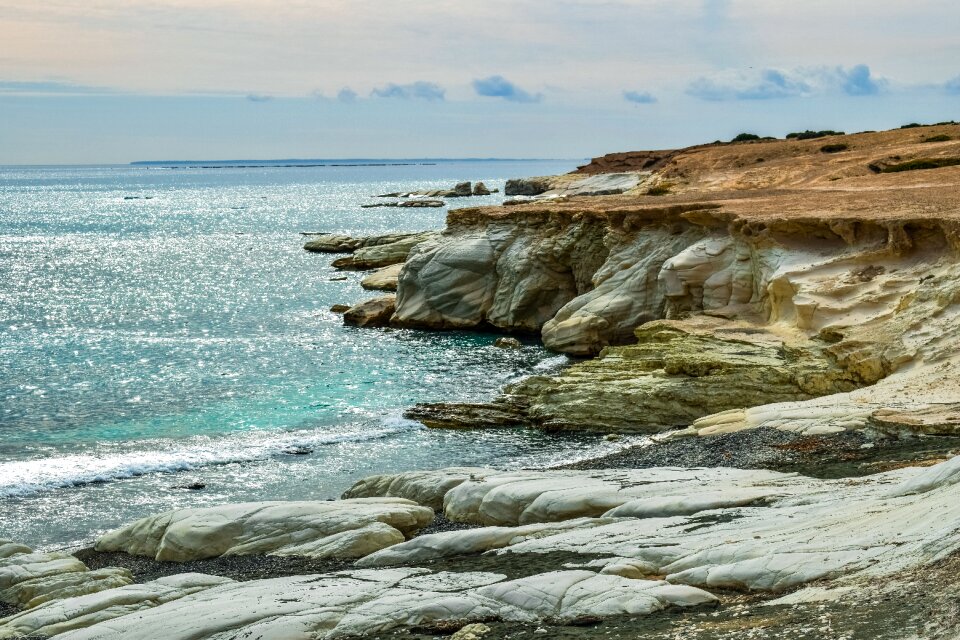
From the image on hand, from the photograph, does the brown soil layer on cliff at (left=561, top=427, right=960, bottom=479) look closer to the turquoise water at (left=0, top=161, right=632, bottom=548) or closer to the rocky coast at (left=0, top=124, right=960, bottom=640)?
the rocky coast at (left=0, top=124, right=960, bottom=640)

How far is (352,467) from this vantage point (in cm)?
3016

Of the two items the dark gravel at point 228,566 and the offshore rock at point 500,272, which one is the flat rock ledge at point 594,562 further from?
the offshore rock at point 500,272

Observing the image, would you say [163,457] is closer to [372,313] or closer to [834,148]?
[372,313]

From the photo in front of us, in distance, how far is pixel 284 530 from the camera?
20641 millimetres

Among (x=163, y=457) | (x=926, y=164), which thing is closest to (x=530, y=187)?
(x=926, y=164)

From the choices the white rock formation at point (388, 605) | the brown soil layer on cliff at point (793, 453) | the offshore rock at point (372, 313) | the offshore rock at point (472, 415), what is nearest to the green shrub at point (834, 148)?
the offshore rock at point (372, 313)

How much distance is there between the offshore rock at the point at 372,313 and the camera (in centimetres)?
5522

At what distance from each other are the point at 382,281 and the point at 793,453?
50.5m

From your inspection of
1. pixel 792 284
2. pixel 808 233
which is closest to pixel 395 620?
pixel 792 284

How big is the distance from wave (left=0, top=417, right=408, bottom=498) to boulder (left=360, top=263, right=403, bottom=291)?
3551 centimetres

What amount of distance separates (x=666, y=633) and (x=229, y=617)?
5855 millimetres

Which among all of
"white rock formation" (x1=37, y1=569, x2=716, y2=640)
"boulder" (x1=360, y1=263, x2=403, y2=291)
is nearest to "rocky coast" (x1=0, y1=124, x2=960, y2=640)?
"white rock formation" (x1=37, y1=569, x2=716, y2=640)

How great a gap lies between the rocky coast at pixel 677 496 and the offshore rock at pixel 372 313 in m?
11.4

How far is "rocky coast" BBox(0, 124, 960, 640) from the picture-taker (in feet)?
41.8
